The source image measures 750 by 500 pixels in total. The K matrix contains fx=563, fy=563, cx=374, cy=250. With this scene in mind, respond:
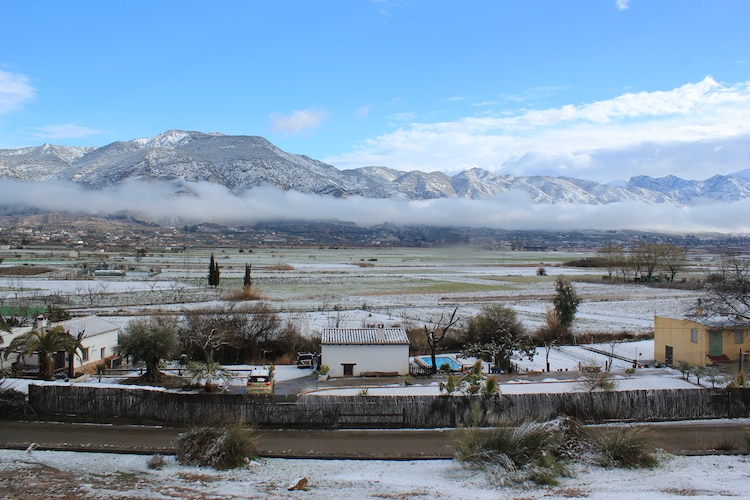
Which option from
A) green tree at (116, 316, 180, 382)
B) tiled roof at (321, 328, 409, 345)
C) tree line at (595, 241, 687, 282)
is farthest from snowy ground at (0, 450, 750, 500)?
tree line at (595, 241, 687, 282)

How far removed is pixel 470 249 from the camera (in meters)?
56.4

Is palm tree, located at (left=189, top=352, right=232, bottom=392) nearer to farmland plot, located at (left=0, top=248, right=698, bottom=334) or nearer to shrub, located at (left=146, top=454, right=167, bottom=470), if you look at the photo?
shrub, located at (left=146, top=454, right=167, bottom=470)

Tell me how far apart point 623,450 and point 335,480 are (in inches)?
239

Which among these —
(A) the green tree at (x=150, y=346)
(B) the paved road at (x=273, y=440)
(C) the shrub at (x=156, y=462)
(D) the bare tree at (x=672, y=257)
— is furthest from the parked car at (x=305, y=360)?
(D) the bare tree at (x=672, y=257)

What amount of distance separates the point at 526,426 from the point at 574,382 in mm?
8766

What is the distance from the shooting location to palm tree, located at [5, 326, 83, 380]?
1972cm

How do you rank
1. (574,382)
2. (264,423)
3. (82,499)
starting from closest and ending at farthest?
(82,499) < (264,423) < (574,382)

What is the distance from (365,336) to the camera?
2338 centimetres

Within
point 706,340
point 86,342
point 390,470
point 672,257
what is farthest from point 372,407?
point 672,257

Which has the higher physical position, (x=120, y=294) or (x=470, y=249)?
(x=470, y=249)

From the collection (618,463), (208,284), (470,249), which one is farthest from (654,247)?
(618,463)

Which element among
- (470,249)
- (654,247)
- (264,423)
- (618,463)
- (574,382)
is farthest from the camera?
(654,247)

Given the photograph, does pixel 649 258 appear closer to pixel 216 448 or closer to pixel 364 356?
pixel 364 356

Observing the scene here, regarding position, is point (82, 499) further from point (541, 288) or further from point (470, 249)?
point (541, 288)
